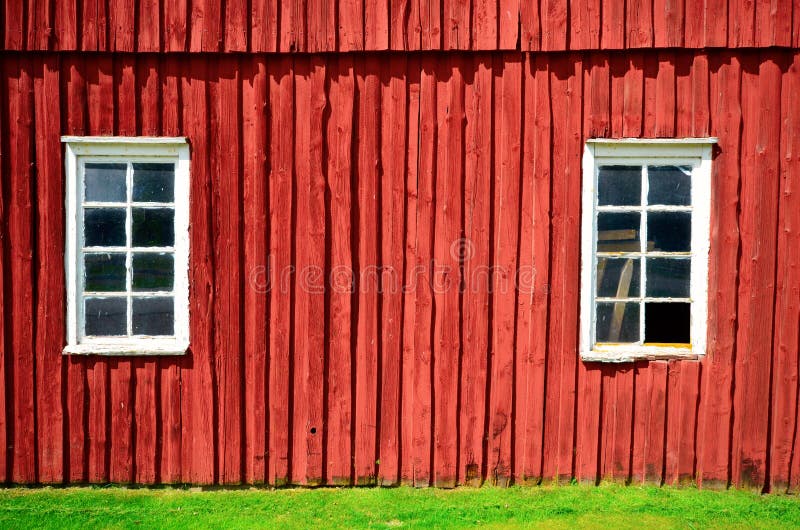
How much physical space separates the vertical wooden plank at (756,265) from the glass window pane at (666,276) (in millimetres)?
411

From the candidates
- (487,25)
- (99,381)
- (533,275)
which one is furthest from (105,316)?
(487,25)

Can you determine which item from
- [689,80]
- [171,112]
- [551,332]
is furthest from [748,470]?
[171,112]

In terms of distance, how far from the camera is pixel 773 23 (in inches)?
202

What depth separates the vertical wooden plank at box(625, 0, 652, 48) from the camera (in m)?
5.14

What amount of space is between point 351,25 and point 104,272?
264cm

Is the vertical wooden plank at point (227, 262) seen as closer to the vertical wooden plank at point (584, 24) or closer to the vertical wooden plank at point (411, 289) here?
the vertical wooden plank at point (411, 289)

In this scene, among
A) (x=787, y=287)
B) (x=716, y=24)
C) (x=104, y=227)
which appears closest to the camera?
(x=716, y=24)

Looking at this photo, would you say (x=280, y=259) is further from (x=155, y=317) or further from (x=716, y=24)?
(x=716, y=24)

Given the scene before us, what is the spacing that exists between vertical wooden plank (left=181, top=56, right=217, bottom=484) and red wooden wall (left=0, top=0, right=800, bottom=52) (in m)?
0.36

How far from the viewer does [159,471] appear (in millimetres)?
5305

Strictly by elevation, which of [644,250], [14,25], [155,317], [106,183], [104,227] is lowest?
[155,317]

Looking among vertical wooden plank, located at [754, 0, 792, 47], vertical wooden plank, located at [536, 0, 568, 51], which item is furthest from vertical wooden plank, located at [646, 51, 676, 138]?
vertical wooden plank, located at [536, 0, 568, 51]

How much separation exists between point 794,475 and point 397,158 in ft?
12.6

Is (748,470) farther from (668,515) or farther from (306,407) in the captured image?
Answer: (306,407)
